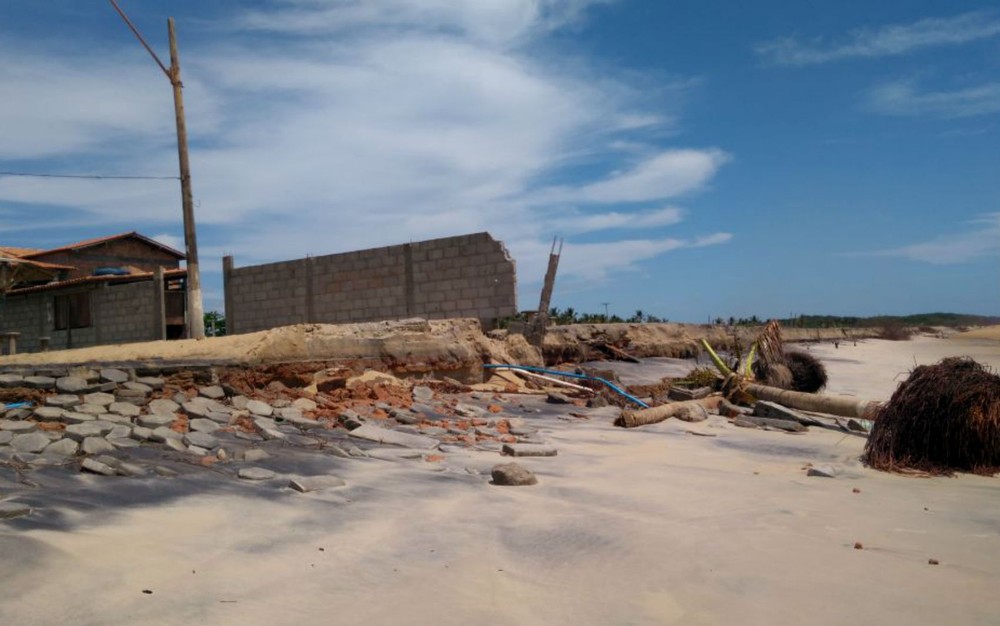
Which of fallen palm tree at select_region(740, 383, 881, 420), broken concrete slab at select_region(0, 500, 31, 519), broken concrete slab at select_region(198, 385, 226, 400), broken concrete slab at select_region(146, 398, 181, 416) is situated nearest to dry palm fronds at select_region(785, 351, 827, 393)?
fallen palm tree at select_region(740, 383, 881, 420)

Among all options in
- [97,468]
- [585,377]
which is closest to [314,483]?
[97,468]

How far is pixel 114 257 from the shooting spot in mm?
28453

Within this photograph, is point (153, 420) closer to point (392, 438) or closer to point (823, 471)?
point (392, 438)

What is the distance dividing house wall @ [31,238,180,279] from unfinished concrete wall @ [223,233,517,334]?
42.2ft

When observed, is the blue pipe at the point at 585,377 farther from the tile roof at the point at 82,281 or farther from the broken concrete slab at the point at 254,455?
the tile roof at the point at 82,281

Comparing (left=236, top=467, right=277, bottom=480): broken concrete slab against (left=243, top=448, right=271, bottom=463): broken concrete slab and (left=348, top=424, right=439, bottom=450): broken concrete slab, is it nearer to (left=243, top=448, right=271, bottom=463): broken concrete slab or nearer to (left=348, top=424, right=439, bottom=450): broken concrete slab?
(left=243, top=448, right=271, bottom=463): broken concrete slab

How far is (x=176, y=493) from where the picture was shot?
4.30m

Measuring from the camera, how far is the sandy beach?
2.96 metres

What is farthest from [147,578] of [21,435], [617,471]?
[617,471]

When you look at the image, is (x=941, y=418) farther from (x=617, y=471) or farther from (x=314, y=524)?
(x=314, y=524)

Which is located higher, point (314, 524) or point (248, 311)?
point (248, 311)

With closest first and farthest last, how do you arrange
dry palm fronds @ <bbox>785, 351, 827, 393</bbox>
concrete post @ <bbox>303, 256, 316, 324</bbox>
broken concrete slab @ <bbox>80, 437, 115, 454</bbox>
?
broken concrete slab @ <bbox>80, 437, 115, 454</bbox> < dry palm fronds @ <bbox>785, 351, 827, 393</bbox> < concrete post @ <bbox>303, 256, 316, 324</bbox>

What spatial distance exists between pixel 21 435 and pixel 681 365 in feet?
46.2

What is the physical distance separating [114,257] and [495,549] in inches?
1130
